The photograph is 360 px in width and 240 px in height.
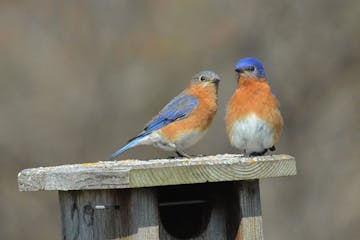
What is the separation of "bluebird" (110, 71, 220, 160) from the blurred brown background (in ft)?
10.9

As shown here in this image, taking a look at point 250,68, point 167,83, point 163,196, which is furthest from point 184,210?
point 167,83

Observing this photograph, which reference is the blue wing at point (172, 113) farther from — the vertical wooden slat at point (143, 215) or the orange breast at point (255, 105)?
the vertical wooden slat at point (143, 215)

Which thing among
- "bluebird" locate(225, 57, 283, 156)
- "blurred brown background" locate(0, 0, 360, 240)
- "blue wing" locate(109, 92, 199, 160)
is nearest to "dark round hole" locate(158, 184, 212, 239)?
"bluebird" locate(225, 57, 283, 156)

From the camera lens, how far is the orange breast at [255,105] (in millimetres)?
6441

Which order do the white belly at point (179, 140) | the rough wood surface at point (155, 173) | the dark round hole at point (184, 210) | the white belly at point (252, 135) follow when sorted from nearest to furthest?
the rough wood surface at point (155, 173), the dark round hole at point (184, 210), the white belly at point (252, 135), the white belly at point (179, 140)

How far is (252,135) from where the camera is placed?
6398 mm

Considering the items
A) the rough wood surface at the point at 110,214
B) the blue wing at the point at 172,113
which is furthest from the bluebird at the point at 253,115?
the rough wood surface at the point at 110,214

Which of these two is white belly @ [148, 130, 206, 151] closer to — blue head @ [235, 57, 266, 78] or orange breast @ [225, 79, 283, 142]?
orange breast @ [225, 79, 283, 142]

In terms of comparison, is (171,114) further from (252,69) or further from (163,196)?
(163,196)

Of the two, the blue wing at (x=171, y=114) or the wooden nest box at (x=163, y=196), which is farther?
the blue wing at (x=171, y=114)

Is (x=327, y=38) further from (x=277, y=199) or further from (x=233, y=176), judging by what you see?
(x=233, y=176)

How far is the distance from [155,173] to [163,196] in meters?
0.41

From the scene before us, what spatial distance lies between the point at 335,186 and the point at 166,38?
77.1 inches

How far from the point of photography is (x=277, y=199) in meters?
10.8
